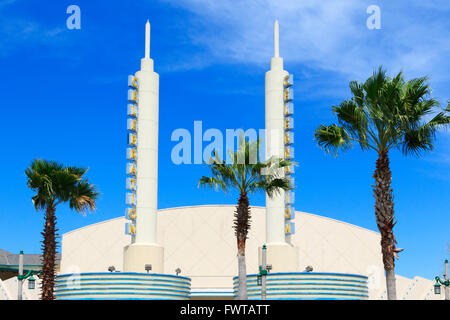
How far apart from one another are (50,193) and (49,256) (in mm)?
3686

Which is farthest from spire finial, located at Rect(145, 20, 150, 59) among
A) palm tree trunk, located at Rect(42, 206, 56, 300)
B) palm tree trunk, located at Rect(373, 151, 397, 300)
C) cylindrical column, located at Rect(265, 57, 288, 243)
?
palm tree trunk, located at Rect(373, 151, 397, 300)

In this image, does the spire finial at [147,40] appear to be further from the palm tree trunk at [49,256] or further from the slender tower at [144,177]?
the palm tree trunk at [49,256]

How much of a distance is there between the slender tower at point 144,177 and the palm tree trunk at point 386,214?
26.1m

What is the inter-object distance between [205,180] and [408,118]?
11052mm

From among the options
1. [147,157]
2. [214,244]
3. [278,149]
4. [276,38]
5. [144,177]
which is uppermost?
[276,38]

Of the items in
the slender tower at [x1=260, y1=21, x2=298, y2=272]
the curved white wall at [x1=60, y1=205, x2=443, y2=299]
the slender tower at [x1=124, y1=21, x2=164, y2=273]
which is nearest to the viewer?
the slender tower at [x1=124, y1=21, x2=164, y2=273]

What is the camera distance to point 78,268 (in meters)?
66.8

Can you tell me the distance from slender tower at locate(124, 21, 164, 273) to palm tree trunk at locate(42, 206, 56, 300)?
43.4 feet

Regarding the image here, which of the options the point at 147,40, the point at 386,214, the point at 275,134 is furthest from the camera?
the point at 147,40

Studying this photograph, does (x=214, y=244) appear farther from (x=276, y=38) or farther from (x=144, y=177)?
(x=276, y=38)

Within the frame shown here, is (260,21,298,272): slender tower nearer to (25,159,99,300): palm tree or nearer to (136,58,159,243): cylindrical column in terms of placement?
(136,58,159,243): cylindrical column

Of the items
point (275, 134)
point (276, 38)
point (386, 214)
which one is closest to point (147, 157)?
point (275, 134)

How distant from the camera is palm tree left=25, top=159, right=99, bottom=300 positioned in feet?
Answer: 128

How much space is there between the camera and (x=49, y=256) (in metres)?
39.3
